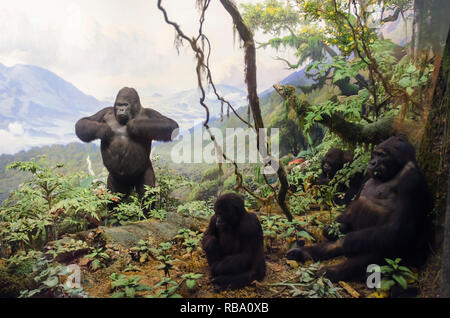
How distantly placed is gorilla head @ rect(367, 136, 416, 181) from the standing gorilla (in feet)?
8.79

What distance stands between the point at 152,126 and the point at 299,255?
2.56 metres

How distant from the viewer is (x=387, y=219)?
8.29 ft

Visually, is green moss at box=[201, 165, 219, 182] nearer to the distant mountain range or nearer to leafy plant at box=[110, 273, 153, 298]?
the distant mountain range

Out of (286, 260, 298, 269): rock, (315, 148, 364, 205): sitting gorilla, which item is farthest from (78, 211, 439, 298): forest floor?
(315, 148, 364, 205): sitting gorilla

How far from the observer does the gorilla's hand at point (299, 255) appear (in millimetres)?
2836

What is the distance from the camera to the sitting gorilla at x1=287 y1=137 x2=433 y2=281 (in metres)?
2.46

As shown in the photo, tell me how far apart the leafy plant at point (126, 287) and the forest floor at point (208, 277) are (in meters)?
0.06

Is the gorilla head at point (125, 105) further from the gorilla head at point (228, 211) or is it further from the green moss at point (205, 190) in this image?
the gorilla head at point (228, 211)

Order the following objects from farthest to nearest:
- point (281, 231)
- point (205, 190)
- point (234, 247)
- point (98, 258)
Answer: point (205, 190)
point (281, 231)
point (98, 258)
point (234, 247)

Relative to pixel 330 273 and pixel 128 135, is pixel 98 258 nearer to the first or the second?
pixel 128 135

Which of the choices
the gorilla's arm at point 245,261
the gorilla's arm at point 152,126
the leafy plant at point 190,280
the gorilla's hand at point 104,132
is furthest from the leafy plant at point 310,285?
the gorilla's hand at point 104,132

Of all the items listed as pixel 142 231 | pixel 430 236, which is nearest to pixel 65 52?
pixel 142 231

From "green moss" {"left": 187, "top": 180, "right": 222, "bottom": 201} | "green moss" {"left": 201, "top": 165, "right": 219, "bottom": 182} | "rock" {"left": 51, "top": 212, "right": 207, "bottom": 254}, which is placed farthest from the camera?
"green moss" {"left": 201, "top": 165, "right": 219, "bottom": 182}

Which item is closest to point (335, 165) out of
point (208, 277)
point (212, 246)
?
point (212, 246)
